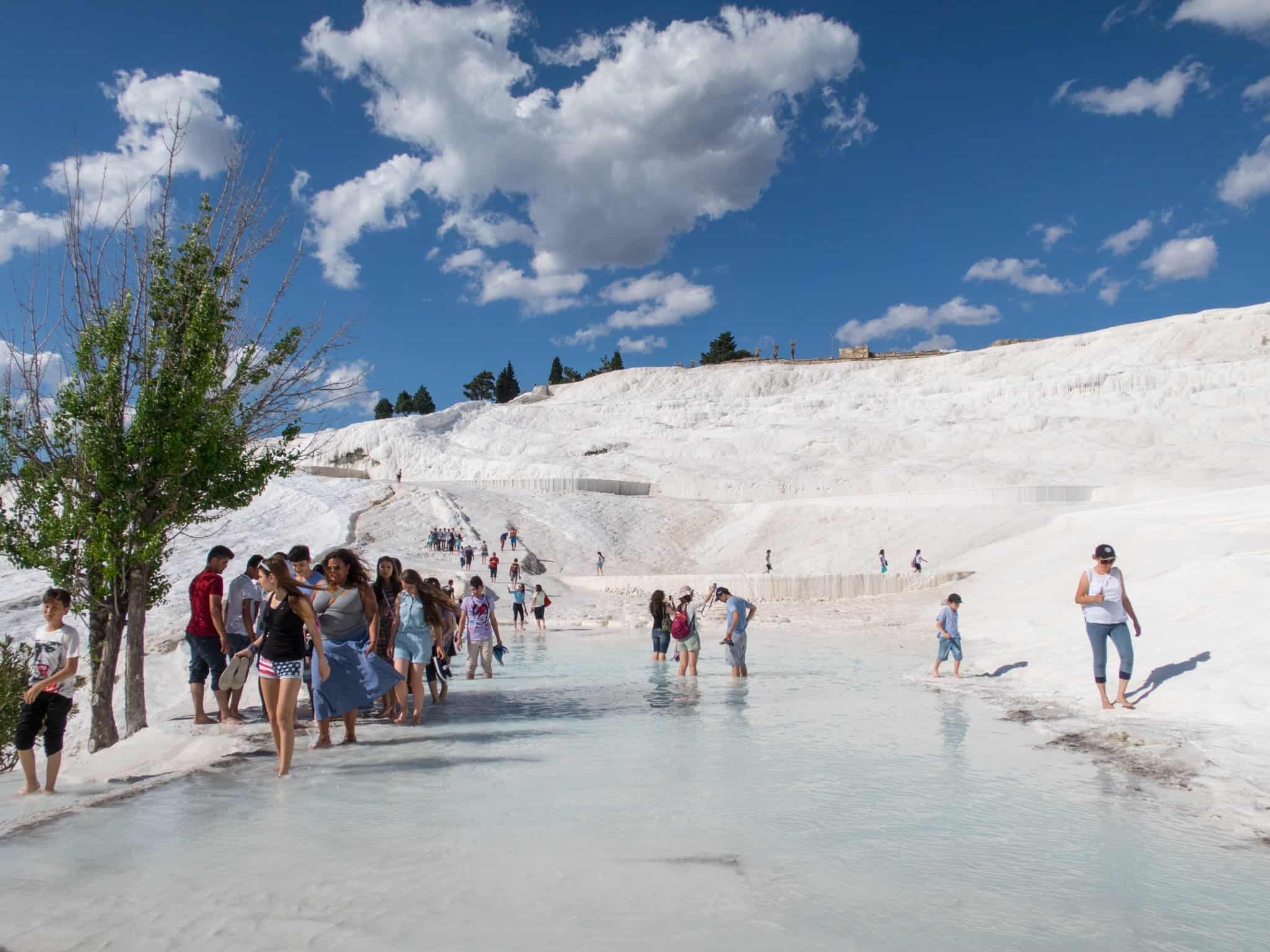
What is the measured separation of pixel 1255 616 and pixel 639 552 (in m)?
33.2

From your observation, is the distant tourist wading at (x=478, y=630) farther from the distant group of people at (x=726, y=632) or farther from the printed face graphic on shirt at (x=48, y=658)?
the printed face graphic on shirt at (x=48, y=658)

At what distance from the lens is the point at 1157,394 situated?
Answer: 65.8 meters

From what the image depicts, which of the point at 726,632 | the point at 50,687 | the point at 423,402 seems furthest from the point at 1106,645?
A: the point at 423,402

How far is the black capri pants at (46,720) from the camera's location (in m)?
6.11

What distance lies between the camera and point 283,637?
6.39 metres

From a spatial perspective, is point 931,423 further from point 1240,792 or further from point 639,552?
point 1240,792

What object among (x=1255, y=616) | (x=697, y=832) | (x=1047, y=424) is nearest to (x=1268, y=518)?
(x=1255, y=616)

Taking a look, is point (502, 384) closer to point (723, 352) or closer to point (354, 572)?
point (723, 352)

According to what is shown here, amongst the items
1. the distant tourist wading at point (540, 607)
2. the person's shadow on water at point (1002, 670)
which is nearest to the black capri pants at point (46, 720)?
the person's shadow on water at point (1002, 670)

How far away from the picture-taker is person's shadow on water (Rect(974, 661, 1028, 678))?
→ 1241cm

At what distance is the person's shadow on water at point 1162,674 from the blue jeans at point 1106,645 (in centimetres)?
36

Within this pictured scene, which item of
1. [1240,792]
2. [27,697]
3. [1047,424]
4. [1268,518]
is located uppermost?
[1047,424]

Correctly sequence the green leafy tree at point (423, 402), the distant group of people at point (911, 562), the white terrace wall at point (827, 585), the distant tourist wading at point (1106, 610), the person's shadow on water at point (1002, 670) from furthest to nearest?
1. the green leafy tree at point (423, 402)
2. the distant group of people at point (911, 562)
3. the white terrace wall at point (827, 585)
4. the person's shadow on water at point (1002, 670)
5. the distant tourist wading at point (1106, 610)

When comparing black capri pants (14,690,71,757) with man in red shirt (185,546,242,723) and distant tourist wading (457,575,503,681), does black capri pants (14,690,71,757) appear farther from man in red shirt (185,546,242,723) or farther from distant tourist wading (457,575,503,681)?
distant tourist wading (457,575,503,681)
